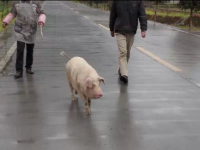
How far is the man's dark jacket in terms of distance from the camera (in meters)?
7.25

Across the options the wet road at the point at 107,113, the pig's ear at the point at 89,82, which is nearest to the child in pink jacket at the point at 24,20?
the wet road at the point at 107,113

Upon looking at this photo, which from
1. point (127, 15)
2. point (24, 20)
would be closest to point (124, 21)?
point (127, 15)

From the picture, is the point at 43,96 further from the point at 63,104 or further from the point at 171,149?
the point at 171,149

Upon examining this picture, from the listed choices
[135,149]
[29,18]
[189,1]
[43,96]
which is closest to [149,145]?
[135,149]

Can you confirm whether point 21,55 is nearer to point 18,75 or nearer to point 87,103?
point 18,75

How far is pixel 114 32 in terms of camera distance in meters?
7.53

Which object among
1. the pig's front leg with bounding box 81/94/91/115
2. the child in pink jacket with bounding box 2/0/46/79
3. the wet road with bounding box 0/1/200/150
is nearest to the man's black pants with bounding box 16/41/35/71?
the child in pink jacket with bounding box 2/0/46/79

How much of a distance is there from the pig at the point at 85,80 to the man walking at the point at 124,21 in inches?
68.9

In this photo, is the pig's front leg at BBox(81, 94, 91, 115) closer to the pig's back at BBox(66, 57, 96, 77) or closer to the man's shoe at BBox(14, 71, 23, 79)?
the pig's back at BBox(66, 57, 96, 77)

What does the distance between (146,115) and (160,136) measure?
2.73 ft

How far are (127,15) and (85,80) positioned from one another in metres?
2.60

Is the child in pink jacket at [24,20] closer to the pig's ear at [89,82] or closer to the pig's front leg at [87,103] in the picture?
the pig's front leg at [87,103]

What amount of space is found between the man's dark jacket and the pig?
179 cm

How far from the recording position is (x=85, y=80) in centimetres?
514
